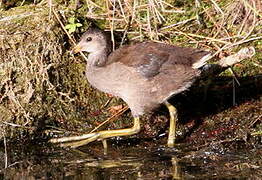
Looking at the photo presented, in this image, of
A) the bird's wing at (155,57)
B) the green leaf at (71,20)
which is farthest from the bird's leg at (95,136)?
the green leaf at (71,20)

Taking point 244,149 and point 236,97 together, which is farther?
point 236,97

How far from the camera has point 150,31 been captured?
25.5 ft

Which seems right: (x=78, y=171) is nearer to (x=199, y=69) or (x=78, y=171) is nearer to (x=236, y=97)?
(x=199, y=69)

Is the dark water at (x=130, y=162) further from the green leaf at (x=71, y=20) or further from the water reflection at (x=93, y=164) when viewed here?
the green leaf at (x=71, y=20)

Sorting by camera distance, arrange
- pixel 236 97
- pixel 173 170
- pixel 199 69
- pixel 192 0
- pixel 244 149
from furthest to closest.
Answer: pixel 192 0
pixel 236 97
pixel 199 69
pixel 244 149
pixel 173 170

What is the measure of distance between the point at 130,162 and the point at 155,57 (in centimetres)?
108

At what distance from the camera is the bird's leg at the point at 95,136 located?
6668 millimetres

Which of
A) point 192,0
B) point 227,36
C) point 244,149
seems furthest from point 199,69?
point 192,0

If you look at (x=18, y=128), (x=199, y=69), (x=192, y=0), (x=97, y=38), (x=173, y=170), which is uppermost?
(x=192, y=0)

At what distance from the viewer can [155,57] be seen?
6.54 m

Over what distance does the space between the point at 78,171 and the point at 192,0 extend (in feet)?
10.9

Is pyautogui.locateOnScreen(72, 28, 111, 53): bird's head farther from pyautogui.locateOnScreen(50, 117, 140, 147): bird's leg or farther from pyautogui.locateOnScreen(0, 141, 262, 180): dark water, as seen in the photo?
pyautogui.locateOnScreen(0, 141, 262, 180): dark water

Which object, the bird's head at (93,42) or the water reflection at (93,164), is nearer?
the water reflection at (93,164)

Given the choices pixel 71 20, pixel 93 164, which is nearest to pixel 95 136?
pixel 93 164
